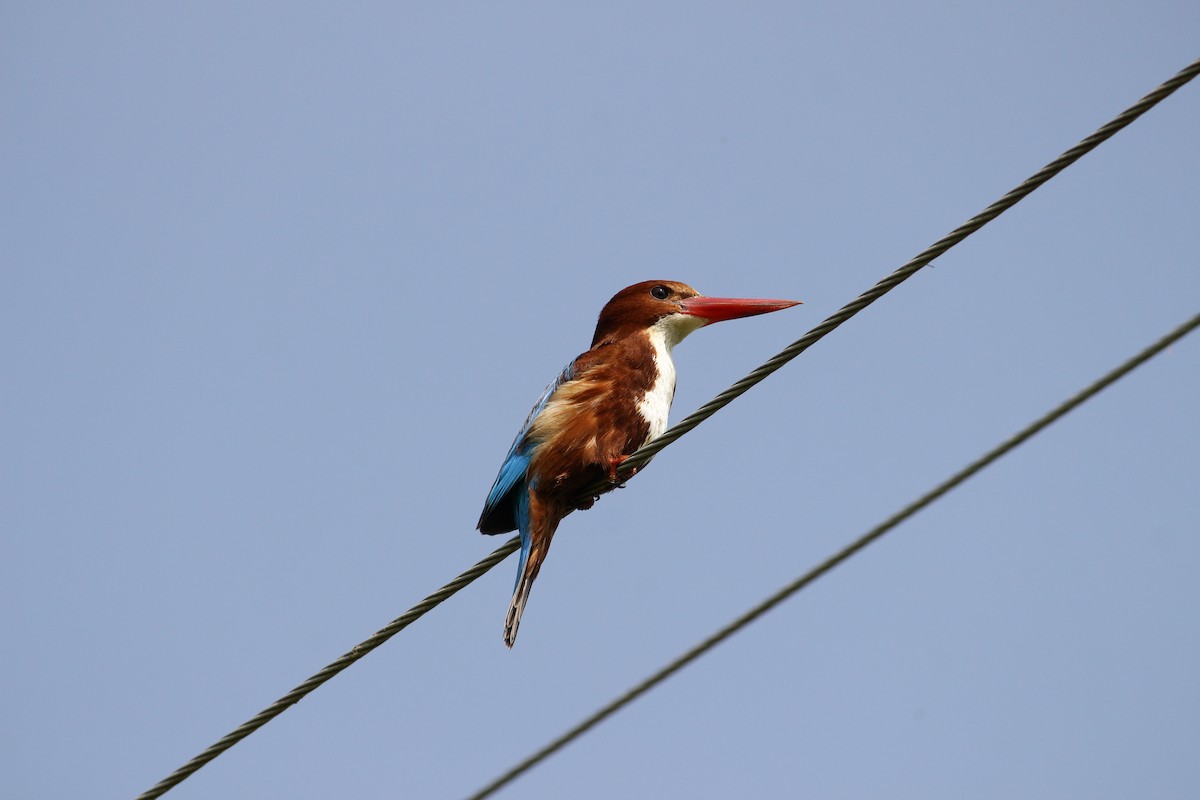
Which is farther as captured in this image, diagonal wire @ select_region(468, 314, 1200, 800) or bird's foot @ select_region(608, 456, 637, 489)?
bird's foot @ select_region(608, 456, 637, 489)

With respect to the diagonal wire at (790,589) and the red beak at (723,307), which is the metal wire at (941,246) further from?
the red beak at (723,307)

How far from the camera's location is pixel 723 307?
5.86 meters

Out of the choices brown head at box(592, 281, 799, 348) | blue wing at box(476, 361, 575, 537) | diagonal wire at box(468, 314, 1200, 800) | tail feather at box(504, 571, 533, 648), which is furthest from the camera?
brown head at box(592, 281, 799, 348)

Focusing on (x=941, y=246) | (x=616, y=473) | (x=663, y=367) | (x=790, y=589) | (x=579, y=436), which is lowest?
(x=790, y=589)

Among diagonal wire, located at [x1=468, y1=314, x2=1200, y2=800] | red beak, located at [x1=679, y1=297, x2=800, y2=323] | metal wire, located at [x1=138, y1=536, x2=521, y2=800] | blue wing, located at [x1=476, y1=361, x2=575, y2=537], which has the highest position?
red beak, located at [x1=679, y1=297, x2=800, y2=323]

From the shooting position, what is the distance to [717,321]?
A: 231 inches

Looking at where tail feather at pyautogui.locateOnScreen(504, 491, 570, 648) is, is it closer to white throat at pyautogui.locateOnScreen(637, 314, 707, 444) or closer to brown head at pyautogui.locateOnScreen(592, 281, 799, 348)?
white throat at pyautogui.locateOnScreen(637, 314, 707, 444)

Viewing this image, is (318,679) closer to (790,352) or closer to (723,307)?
(790,352)

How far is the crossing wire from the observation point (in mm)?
3291

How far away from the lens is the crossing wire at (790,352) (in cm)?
329

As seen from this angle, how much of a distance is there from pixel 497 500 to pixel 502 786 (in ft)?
7.01

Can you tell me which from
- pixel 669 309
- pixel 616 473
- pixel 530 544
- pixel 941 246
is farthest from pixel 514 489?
pixel 941 246

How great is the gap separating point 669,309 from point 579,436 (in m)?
1.11

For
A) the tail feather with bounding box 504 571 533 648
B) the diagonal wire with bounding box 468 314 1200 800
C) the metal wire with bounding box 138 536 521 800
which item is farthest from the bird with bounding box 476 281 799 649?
the diagonal wire with bounding box 468 314 1200 800
